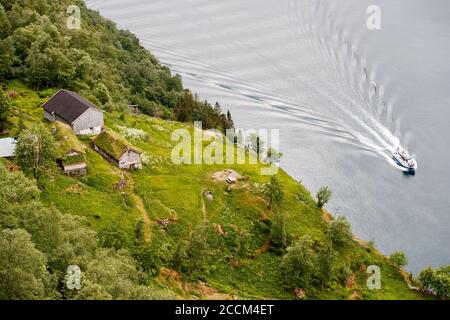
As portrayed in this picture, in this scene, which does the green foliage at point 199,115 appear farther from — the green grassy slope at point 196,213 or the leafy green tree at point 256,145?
the green grassy slope at point 196,213

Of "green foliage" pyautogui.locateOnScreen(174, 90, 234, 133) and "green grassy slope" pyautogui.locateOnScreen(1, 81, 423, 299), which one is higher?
"green foliage" pyautogui.locateOnScreen(174, 90, 234, 133)

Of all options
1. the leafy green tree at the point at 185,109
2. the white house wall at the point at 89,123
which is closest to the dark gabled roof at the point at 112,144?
the white house wall at the point at 89,123

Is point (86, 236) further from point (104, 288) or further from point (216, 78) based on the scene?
point (216, 78)

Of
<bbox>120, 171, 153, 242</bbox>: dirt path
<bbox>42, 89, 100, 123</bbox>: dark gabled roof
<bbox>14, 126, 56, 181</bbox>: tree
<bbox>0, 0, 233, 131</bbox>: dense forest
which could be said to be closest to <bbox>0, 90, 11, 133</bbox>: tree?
<bbox>14, 126, 56, 181</bbox>: tree

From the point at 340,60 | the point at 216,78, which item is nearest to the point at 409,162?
the point at 340,60

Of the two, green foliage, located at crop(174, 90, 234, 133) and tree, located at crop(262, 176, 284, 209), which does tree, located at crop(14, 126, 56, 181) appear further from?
green foliage, located at crop(174, 90, 234, 133)

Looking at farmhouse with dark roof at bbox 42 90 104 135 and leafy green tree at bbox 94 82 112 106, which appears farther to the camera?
leafy green tree at bbox 94 82 112 106
